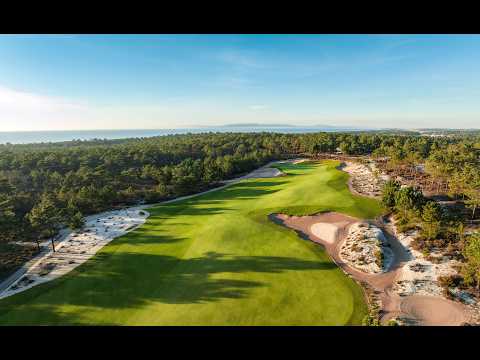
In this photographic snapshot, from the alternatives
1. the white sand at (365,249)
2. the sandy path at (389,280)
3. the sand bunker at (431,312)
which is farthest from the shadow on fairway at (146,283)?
the sand bunker at (431,312)

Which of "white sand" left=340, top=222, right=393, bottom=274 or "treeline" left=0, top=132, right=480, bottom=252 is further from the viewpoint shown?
"treeline" left=0, top=132, right=480, bottom=252

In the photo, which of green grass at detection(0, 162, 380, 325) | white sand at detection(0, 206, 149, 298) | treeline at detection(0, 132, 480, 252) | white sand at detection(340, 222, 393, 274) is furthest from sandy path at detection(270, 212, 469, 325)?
white sand at detection(0, 206, 149, 298)

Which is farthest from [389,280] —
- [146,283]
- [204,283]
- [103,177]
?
[103,177]

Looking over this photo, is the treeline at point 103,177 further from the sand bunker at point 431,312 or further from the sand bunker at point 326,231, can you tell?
the sand bunker at point 431,312

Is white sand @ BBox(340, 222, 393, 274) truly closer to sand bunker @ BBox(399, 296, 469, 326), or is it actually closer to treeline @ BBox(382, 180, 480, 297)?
treeline @ BBox(382, 180, 480, 297)
